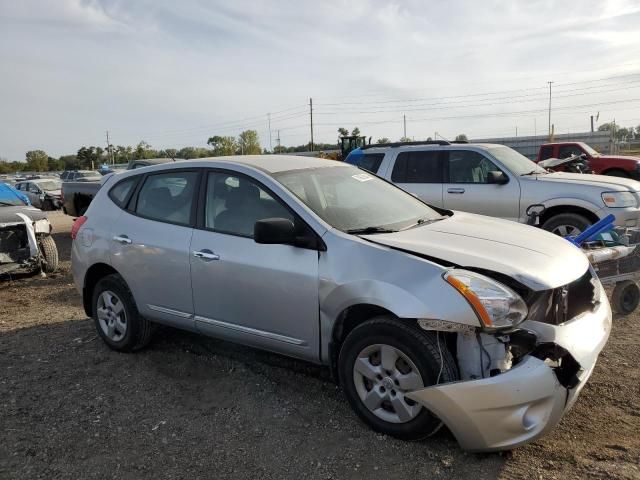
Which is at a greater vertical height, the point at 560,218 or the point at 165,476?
the point at 560,218

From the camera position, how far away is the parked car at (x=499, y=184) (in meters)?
7.30

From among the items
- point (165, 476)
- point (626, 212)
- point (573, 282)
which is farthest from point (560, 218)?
point (165, 476)

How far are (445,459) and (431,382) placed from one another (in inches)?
18.1

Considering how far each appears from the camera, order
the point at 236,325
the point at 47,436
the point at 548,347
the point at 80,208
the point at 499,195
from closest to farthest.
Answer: the point at 548,347
the point at 47,436
the point at 236,325
the point at 499,195
the point at 80,208

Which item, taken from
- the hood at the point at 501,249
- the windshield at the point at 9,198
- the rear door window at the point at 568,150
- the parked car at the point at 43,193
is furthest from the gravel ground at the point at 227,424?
the parked car at the point at 43,193

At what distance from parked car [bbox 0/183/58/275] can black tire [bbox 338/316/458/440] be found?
21.2 ft

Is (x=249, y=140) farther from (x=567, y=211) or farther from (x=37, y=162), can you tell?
(x=567, y=211)

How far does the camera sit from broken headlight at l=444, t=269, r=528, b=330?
9.36ft

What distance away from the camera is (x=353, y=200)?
13.3 ft

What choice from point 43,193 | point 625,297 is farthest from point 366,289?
point 43,193

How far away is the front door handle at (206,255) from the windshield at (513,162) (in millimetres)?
5449

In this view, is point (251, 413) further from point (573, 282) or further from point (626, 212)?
point (626, 212)

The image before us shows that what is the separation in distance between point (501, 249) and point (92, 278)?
3.65 meters

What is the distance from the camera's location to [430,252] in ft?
10.6
